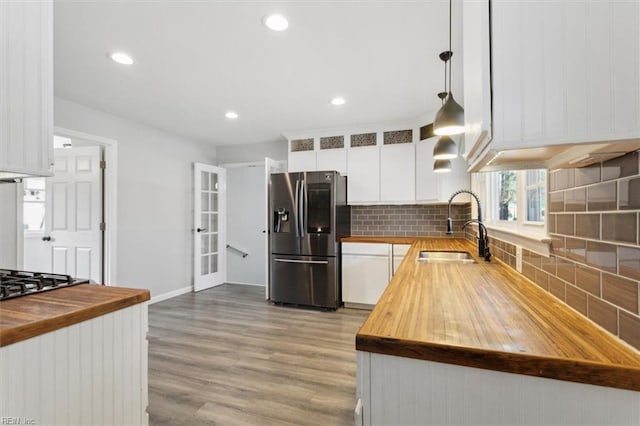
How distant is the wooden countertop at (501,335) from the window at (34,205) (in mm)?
5717

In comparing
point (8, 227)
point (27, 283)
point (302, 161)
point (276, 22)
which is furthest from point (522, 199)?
point (8, 227)

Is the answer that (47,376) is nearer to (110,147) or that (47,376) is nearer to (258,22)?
(258,22)

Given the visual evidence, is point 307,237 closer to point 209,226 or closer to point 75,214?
point 209,226

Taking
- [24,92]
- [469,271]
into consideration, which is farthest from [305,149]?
[24,92]

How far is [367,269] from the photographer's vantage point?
151 inches

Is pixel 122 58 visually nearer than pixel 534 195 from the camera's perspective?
No

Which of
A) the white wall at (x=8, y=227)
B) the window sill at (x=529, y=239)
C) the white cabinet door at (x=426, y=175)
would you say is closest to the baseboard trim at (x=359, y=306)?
the white cabinet door at (x=426, y=175)

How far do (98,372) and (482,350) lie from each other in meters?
1.36

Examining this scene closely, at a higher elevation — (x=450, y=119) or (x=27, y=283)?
(x=450, y=119)

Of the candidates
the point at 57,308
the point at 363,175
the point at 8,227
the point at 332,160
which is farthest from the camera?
the point at 332,160

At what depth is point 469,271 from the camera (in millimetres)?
1726

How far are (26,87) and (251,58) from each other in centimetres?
158

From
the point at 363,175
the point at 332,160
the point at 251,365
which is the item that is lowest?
the point at 251,365

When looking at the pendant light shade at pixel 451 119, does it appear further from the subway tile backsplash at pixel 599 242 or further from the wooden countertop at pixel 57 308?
the wooden countertop at pixel 57 308
